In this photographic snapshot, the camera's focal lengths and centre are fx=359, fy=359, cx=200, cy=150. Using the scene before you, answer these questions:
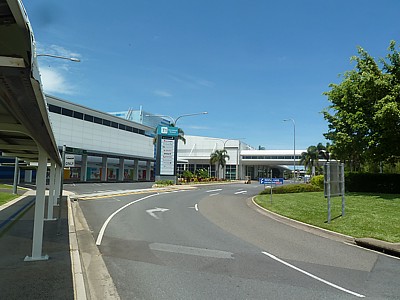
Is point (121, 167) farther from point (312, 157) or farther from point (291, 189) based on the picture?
point (312, 157)

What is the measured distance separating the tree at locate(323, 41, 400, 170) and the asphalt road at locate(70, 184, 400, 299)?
14465mm

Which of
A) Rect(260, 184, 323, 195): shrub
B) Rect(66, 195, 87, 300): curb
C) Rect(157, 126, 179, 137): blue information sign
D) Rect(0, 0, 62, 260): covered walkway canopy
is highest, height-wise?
Rect(157, 126, 179, 137): blue information sign

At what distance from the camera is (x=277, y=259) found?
866cm

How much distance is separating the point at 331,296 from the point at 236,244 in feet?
15.3

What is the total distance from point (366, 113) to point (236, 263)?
23.4m

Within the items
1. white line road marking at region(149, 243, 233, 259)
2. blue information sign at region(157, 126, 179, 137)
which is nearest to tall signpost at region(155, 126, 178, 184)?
blue information sign at region(157, 126, 179, 137)

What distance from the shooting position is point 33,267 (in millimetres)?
7180

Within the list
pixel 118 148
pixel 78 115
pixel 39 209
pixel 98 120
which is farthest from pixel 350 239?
pixel 118 148

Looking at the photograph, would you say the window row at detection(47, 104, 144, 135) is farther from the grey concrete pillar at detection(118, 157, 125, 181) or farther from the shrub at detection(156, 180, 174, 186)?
the shrub at detection(156, 180, 174, 186)

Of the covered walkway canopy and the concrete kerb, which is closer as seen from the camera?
the covered walkway canopy

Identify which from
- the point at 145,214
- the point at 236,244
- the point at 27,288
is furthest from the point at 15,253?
the point at 145,214

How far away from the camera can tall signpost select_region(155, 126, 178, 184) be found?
1900 inches

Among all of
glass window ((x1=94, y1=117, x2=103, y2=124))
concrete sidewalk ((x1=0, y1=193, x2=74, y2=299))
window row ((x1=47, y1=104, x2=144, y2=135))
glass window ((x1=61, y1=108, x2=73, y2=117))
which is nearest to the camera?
concrete sidewalk ((x1=0, y1=193, x2=74, y2=299))

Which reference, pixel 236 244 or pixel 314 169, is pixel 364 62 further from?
pixel 314 169
